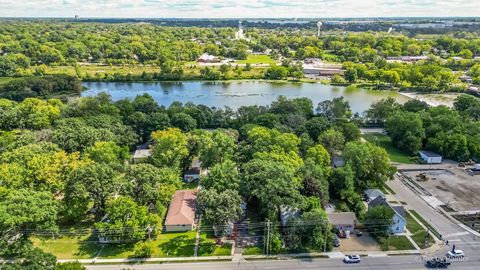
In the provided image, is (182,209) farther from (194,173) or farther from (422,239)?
(422,239)

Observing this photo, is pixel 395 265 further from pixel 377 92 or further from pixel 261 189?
pixel 377 92

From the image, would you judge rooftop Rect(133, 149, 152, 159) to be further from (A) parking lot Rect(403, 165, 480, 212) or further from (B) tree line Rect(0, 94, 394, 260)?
(A) parking lot Rect(403, 165, 480, 212)

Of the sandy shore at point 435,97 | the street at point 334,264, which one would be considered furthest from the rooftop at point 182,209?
the sandy shore at point 435,97

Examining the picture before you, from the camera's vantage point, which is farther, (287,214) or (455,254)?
(287,214)

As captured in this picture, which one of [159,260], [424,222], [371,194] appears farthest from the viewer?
[371,194]

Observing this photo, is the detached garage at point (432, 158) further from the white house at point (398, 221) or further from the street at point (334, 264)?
the street at point (334, 264)

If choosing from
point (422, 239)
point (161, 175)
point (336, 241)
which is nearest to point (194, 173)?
point (161, 175)

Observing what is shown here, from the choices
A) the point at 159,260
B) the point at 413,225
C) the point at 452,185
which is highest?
the point at 452,185
